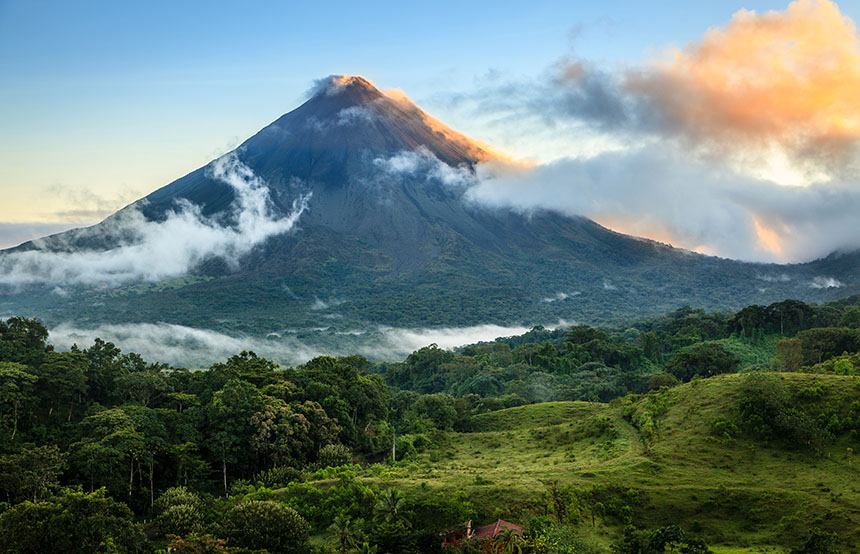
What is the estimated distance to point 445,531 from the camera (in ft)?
83.5

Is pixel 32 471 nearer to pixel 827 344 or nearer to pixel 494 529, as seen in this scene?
pixel 494 529

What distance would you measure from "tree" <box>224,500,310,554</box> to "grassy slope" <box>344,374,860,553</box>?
671 cm

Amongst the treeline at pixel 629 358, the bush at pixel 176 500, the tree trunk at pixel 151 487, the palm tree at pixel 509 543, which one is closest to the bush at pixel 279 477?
the bush at pixel 176 500

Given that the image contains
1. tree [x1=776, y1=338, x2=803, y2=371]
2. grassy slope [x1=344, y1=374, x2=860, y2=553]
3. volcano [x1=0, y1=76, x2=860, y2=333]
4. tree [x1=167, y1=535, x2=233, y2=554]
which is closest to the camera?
tree [x1=167, y1=535, x2=233, y2=554]

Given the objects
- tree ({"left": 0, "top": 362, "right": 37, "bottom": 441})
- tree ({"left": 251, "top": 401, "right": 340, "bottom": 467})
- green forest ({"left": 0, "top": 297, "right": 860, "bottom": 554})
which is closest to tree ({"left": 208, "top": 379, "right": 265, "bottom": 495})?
green forest ({"left": 0, "top": 297, "right": 860, "bottom": 554})

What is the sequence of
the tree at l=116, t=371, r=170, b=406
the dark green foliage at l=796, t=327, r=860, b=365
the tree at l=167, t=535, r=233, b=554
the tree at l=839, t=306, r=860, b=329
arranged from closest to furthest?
the tree at l=167, t=535, r=233, b=554, the tree at l=116, t=371, r=170, b=406, the dark green foliage at l=796, t=327, r=860, b=365, the tree at l=839, t=306, r=860, b=329

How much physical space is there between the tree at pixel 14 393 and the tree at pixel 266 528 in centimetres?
1680

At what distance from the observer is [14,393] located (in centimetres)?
3419

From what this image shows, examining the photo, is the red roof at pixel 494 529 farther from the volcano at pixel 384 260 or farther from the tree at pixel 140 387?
the volcano at pixel 384 260

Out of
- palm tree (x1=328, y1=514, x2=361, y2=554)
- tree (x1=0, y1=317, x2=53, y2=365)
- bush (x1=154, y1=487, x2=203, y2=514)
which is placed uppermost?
tree (x1=0, y1=317, x2=53, y2=365)

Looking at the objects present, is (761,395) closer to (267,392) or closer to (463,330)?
(267,392)

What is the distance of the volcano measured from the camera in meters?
122

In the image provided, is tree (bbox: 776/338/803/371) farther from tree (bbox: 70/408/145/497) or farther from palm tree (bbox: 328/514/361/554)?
tree (bbox: 70/408/145/497)

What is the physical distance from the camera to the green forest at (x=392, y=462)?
23844 mm
